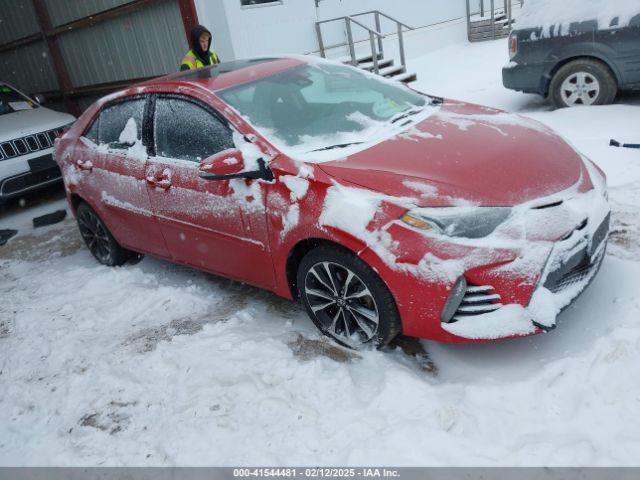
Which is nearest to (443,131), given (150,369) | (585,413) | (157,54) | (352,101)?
(352,101)

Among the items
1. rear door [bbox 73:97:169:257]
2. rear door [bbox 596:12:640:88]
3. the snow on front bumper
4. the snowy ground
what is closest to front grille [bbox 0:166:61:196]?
rear door [bbox 73:97:169:257]

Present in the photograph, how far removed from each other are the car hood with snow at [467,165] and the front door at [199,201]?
74 centimetres

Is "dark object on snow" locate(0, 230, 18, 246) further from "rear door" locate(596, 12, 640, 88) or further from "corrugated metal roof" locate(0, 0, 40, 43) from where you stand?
"rear door" locate(596, 12, 640, 88)

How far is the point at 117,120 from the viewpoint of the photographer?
4.25m

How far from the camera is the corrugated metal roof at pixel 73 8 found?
32.3 feet

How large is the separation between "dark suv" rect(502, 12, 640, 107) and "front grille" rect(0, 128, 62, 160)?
6.39 meters

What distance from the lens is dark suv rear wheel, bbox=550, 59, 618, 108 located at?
6305mm

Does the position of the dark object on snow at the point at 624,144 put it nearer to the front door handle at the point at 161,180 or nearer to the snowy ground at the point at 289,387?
the snowy ground at the point at 289,387

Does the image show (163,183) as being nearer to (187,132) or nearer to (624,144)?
(187,132)

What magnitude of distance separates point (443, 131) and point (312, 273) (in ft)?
3.84

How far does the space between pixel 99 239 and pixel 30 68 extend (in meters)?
10.3

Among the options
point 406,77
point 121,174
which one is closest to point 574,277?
point 121,174

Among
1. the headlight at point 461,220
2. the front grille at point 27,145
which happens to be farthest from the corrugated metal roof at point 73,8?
the headlight at point 461,220

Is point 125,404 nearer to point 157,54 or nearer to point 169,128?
point 169,128
